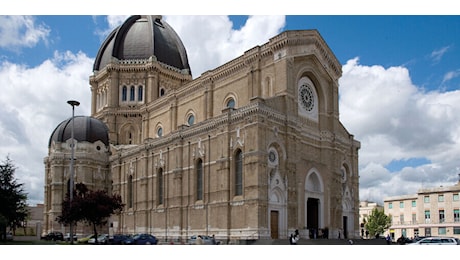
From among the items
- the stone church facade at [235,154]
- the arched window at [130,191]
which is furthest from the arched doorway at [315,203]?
the arched window at [130,191]

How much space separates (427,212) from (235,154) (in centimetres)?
4873

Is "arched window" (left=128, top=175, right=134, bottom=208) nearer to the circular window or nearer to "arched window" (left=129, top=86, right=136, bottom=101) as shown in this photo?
"arched window" (left=129, top=86, right=136, bottom=101)

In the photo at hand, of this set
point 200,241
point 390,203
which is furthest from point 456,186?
point 200,241

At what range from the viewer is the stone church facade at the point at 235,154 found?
43812 mm

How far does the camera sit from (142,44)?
71562 mm

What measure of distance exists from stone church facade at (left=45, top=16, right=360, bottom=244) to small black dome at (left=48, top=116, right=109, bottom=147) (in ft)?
0.93

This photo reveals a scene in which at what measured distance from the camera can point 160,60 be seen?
7138cm

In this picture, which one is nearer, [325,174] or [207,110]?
[325,174]

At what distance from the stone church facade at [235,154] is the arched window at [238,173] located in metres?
0.11

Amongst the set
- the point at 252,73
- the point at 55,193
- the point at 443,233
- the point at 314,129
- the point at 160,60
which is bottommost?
the point at 443,233

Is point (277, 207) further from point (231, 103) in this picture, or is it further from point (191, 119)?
point (191, 119)

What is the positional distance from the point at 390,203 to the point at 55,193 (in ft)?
188

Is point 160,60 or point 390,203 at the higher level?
point 160,60

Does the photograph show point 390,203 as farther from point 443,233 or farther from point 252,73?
point 252,73
